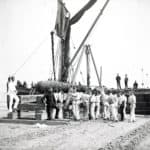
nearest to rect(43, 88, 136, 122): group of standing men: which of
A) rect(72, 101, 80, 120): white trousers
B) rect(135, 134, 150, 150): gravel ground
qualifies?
rect(72, 101, 80, 120): white trousers

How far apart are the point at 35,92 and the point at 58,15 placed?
6.36m

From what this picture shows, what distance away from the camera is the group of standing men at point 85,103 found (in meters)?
14.3

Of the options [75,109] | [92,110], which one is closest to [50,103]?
[75,109]

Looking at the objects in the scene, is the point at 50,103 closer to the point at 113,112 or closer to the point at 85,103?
Answer: the point at 85,103

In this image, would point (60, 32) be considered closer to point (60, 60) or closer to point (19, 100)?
point (60, 60)

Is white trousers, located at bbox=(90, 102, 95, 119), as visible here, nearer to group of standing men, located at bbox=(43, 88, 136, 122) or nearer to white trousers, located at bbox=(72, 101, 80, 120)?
group of standing men, located at bbox=(43, 88, 136, 122)

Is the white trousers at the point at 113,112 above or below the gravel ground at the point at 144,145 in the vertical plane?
above

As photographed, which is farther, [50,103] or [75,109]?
[75,109]

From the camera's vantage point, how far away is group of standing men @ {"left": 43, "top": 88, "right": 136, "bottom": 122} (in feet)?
47.0

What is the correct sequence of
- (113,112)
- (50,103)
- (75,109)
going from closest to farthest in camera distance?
(50,103), (75,109), (113,112)

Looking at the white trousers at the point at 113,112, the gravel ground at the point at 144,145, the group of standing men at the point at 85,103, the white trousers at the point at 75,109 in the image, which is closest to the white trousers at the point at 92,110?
the group of standing men at the point at 85,103

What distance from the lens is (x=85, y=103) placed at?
1555 cm

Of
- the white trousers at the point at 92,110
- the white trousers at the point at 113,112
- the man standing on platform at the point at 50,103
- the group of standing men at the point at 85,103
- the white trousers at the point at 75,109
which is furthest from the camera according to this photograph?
the white trousers at the point at 92,110

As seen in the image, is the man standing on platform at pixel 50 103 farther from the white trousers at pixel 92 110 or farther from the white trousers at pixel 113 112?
the white trousers at pixel 113 112
